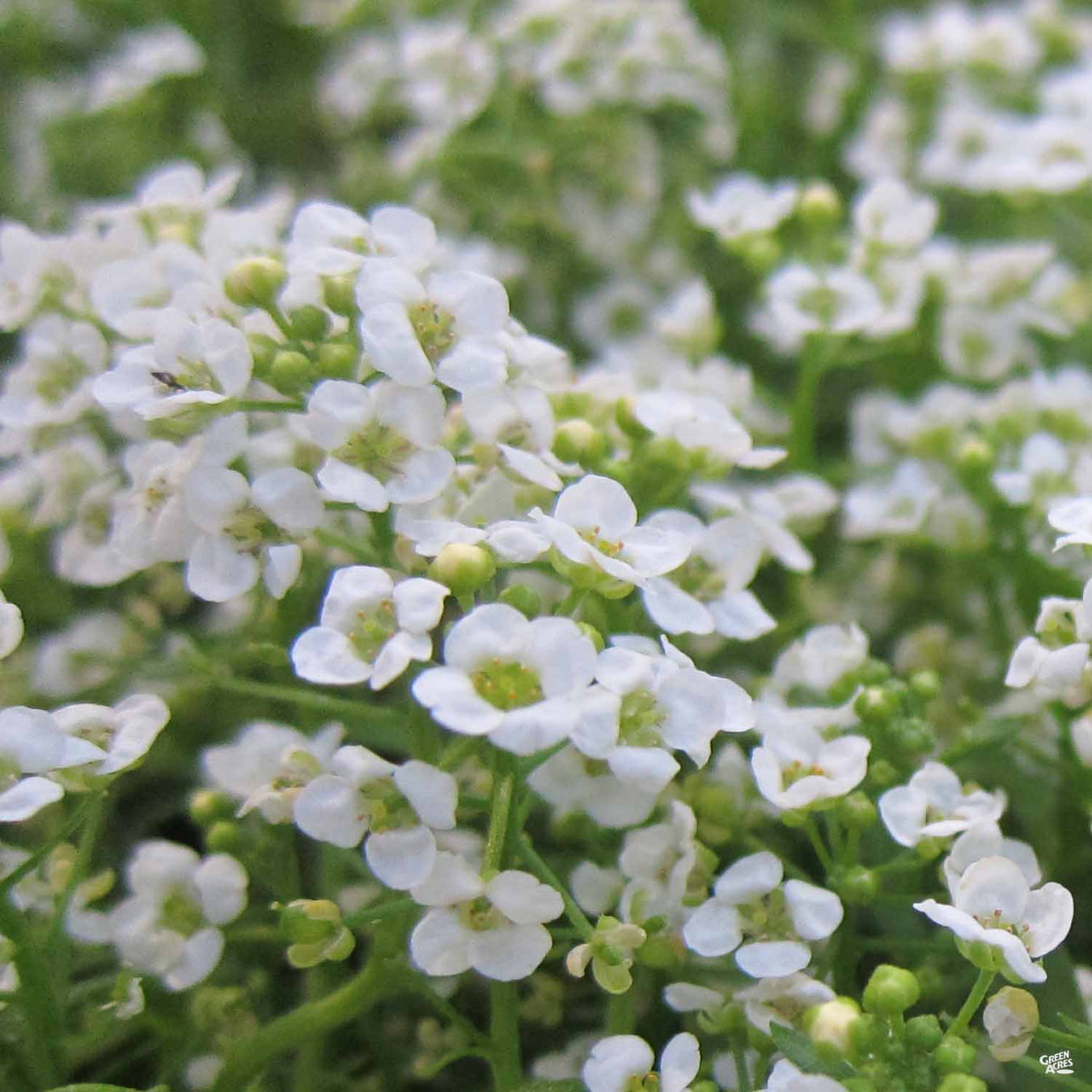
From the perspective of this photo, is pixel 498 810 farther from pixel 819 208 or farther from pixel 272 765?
pixel 819 208

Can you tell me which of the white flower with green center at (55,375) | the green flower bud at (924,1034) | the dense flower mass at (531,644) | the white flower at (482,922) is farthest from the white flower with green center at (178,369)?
the green flower bud at (924,1034)

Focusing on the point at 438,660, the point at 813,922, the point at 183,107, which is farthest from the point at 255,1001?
the point at 183,107

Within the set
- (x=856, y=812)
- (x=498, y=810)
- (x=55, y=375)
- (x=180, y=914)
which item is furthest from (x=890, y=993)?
(x=55, y=375)

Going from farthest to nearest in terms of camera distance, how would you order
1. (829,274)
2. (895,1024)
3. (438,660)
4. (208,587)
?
(829,274)
(438,660)
(208,587)
(895,1024)

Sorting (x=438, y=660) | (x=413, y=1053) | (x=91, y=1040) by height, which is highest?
(x=438, y=660)

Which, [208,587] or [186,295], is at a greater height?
[186,295]

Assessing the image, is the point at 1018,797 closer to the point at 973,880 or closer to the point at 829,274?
the point at 973,880
